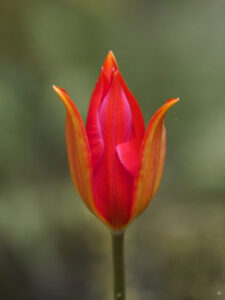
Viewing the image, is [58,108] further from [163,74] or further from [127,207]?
[127,207]

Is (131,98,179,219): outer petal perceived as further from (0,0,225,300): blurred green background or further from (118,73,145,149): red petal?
(0,0,225,300): blurred green background

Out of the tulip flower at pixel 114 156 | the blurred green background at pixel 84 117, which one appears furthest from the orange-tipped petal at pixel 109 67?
the blurred green background at pixel 84 117

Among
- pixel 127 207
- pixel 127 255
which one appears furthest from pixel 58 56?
pixel 127 207

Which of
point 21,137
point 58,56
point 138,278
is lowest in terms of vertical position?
point 138,278

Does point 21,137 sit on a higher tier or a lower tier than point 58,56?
lower

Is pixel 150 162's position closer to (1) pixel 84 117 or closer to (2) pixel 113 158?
(2) pixel 113 158
